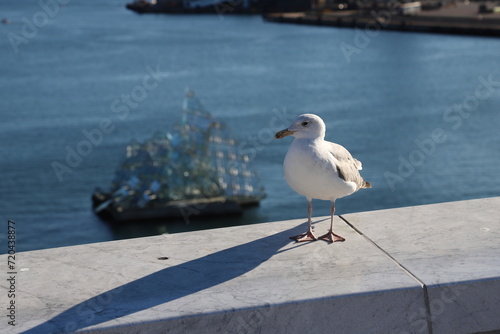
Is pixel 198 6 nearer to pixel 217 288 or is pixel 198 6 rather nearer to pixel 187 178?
pixel 187 178

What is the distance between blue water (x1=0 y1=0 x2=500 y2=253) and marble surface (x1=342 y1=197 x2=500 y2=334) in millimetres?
26811

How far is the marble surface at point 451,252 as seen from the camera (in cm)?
274

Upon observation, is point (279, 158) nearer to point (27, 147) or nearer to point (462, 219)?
point (27, 147)

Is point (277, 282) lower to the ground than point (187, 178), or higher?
higher

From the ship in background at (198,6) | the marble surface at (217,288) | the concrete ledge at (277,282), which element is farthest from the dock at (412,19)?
the marble surface at (217,288)

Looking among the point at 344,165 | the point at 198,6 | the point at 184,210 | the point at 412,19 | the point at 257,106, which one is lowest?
the point at 184,210

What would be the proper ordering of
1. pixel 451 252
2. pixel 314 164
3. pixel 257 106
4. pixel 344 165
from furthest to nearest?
pixel 257 106 < pixel 344 165 < pixel 314 164 < pixel 451 252

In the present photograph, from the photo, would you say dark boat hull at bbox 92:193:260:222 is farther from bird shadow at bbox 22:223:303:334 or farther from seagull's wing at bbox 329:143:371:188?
bird shadow at bbox 22:223:303:334

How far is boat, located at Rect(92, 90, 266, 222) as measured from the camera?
113 ft

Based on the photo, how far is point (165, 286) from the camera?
2.98 metres

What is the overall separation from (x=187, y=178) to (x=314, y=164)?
3226cm

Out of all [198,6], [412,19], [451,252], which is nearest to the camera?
[451,252]

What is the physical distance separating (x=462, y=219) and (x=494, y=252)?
0.48 meters

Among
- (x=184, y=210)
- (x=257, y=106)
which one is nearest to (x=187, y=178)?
(x=184, y=210)
